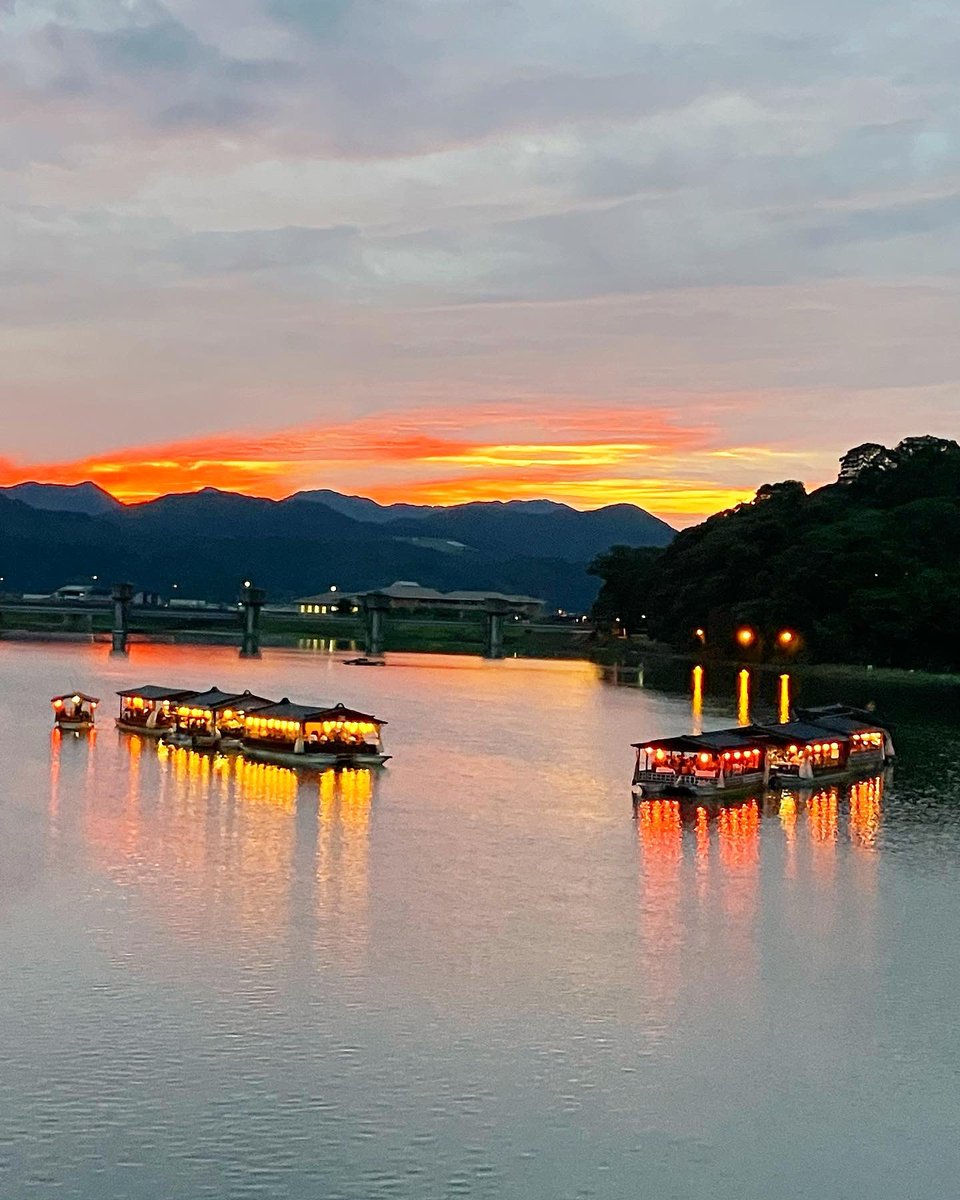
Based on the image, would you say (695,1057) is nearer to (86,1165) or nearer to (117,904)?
(86,1165)

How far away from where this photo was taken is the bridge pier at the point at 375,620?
151 m

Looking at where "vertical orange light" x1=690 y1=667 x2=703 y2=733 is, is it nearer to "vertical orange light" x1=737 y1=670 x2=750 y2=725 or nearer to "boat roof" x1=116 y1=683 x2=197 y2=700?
"vertical orange light" x1=737 y1=670 x2=750 y2=725

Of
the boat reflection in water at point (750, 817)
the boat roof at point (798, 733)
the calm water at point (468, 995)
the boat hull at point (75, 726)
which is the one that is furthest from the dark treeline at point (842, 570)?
the calm water at point (468, 995)

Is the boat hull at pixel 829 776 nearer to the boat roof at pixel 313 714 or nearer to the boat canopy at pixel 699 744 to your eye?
the boat canopy at pixel 699 744

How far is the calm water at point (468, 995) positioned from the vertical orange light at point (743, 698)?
90.3 ft

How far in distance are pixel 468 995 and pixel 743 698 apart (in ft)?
221

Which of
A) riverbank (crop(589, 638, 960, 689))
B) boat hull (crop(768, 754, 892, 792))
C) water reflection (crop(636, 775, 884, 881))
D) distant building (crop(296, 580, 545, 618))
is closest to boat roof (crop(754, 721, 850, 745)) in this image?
boat hull (crop(768, 754, 892, 792))

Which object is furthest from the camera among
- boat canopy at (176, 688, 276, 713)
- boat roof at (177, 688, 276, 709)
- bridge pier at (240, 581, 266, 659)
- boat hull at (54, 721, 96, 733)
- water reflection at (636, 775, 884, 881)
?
bridge pier at (240, 581, 266, 659)

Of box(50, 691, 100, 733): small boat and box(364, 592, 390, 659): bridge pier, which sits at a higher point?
box(364, 592, 390, 659): bridge pier

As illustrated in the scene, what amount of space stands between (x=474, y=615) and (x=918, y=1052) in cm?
15904

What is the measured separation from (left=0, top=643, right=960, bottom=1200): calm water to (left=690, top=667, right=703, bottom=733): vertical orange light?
25.1 meters

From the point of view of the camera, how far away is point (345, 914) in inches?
1324

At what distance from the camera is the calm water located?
21141 millimetres

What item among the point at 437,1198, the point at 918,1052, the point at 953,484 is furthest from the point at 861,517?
the point at 437,1198
